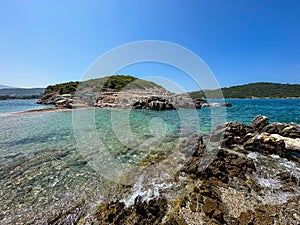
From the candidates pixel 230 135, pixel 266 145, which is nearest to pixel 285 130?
pixel 266 145

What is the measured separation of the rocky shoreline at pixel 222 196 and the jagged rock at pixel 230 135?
6.14 ft

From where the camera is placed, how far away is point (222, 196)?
4.89 metres

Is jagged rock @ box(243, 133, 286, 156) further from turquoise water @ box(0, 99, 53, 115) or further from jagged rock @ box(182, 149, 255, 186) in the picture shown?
turquoise water @ box(0, 99, 53, 115)

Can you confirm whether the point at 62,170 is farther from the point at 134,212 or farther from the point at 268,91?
the point at 268,91

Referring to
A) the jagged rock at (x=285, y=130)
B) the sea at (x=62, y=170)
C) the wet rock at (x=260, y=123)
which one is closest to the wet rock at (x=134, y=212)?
the sea at (x=62, y=170)

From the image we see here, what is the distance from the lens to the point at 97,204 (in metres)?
4.75

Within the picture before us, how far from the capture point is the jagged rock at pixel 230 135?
10156mm

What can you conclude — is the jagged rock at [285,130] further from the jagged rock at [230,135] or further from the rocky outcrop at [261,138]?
the jagged rock at [230,135]

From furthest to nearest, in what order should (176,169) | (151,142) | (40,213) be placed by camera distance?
(151,142), (176,169), (40,213)

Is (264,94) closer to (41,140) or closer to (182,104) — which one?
(182,104)

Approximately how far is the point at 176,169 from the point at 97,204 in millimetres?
3461

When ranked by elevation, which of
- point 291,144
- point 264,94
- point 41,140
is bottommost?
point 41,140

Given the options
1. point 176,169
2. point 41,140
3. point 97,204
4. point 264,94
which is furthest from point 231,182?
point 264,94

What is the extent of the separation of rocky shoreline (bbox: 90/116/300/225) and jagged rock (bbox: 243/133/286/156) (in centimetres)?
6
